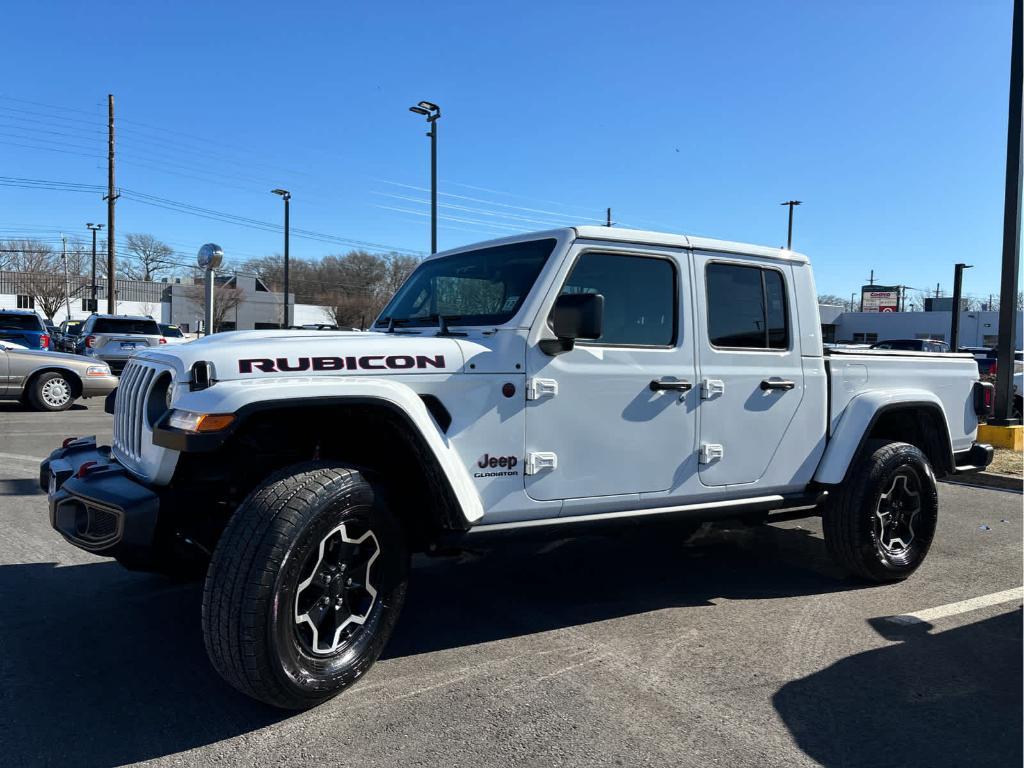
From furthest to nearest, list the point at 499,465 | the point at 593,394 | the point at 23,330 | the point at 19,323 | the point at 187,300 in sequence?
the point at 187,300 < the point at 19,323 < the point at 23,330 < the point at 593,394 < the point at 499,465

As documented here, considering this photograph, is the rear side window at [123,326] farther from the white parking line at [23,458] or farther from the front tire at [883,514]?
the front tire at [883,514]

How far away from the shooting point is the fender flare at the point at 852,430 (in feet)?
15.5

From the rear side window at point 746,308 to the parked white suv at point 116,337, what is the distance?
47.3ft

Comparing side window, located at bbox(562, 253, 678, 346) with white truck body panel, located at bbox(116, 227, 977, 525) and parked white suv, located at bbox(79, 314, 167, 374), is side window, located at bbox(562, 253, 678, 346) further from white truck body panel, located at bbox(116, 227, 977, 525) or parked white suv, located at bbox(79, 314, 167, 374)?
parked white suv, located at bbox(79, 314, 167, 374)

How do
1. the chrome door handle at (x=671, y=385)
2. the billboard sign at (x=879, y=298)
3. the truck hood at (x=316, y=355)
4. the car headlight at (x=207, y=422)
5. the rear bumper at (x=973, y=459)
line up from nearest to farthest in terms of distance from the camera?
the car headlight at (x=207, y=422), the truck hood at (x=316, y=355), the chrome door handle at (x=671, y=385), the rear bumper at (x=973, y=459), the billboard sign at (x=879, y=298)

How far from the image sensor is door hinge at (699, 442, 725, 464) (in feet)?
13.9

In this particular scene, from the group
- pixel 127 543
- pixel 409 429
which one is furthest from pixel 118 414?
pixel 409 429

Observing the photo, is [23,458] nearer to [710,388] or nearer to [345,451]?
[345,451]

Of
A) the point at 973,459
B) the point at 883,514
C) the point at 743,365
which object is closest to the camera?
the point at 743,365

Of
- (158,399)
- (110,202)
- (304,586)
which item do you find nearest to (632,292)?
(304,586)

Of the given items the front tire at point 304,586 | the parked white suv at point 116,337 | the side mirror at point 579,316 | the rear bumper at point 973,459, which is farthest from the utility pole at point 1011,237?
the parked white suv at point 116,337

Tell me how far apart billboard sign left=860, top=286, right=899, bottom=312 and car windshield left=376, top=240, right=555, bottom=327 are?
67073 millimetres

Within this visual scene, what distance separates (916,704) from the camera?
10.8ft

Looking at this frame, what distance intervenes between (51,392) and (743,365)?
39.1 feet
